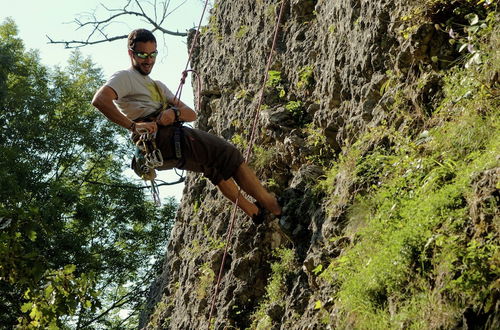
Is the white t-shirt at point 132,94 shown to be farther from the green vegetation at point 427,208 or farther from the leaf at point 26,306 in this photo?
the leaf at point 26,306

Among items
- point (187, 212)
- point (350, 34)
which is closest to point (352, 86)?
point (350, 34)

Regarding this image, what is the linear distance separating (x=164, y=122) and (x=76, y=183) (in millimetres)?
14501

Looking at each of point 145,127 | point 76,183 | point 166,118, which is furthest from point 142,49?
point 76,183

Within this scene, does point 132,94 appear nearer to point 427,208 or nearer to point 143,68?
point 143,68

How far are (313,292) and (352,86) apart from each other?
1.78m

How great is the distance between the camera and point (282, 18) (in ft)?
25.3

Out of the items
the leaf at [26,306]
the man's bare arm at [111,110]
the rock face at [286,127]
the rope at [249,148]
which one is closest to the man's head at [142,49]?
the man's bare arm at [111,110]

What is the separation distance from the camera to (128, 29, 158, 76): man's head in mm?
6086

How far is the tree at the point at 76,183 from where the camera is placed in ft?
55.2

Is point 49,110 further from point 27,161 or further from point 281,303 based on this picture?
point 281,303

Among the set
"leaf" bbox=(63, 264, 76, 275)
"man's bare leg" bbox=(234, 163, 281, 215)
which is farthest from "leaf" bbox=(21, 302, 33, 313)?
"man's bare leg" bbox=(234, 163, 281, 215)

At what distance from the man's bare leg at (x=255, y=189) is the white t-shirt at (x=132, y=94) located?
902 mm

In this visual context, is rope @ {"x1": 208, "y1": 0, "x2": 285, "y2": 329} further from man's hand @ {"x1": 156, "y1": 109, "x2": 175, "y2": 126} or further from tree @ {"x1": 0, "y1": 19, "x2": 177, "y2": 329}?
tree @ {"x1": 0, "y1": 19, "x2": 177, "y2": 329}

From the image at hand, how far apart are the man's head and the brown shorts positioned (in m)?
0.62
